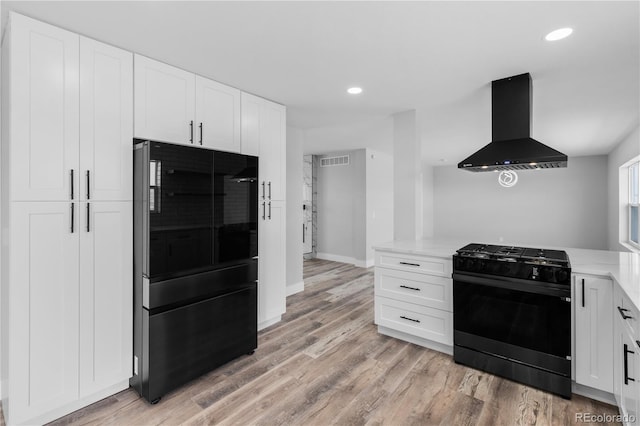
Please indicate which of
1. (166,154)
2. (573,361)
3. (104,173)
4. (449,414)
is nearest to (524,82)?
(573,361)

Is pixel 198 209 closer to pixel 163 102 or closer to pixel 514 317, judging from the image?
pixel 163 102

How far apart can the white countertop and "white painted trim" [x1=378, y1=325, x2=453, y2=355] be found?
2.74 feet

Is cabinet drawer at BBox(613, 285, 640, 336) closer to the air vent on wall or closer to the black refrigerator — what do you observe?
the black refrigerator

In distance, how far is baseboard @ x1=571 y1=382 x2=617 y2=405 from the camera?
213 cm

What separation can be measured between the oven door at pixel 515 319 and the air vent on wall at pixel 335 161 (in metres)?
4.61

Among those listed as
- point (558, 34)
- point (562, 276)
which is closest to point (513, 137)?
point (558, 34)

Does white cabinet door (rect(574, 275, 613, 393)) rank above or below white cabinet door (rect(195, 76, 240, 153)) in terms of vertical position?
below

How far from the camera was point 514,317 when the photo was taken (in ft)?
7.78

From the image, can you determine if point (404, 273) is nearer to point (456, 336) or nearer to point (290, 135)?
point (456, 336)

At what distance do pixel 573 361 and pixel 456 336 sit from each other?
770 mm

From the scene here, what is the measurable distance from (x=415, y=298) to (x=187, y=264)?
203 centimetres

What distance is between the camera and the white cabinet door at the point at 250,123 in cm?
310

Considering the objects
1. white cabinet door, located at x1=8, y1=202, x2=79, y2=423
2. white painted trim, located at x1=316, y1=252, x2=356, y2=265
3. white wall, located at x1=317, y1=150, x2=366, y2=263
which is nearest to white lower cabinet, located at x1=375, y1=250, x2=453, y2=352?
white cabinet door, located at x1=8, y1=202, x2=79, y2=423

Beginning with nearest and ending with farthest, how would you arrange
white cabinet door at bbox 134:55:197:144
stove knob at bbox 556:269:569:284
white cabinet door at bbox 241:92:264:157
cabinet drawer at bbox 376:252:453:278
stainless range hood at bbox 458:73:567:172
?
stove knob at bbox 556:269:569:284 → white cabinet door at bbox 134:55:197:144 → stainless range hood at bbox 458:73:567:172 → cabinet drawer at bbox 376:252:453:278 → white cabinet door at bbox 241:92:264:157
